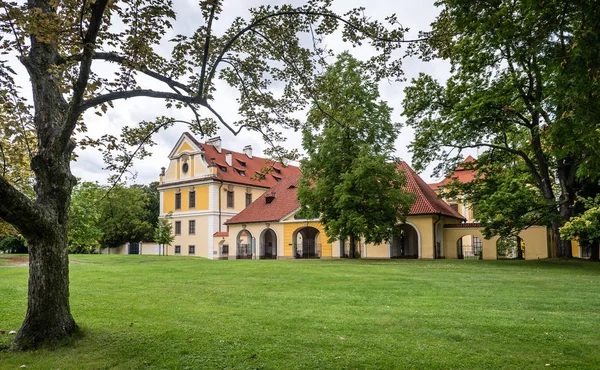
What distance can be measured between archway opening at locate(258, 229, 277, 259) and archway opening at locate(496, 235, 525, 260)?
18551 millimetres

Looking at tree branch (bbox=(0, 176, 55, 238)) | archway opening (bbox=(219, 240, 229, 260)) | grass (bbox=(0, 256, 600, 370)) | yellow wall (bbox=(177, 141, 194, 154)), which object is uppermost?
yellow wall (bbox=(177, 141, 194, 154))

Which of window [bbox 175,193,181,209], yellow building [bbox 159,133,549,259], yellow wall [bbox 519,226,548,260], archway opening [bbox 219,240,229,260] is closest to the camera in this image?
yellow wall [bbox 519,226,548,260]

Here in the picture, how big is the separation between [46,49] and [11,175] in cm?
983

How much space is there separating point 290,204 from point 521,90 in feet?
75.2

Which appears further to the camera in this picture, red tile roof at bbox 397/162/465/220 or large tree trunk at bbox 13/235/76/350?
red tile roof at bbox 397/162/465/220

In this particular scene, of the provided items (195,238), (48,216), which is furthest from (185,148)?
(48,216)

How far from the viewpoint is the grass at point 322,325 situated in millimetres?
5746

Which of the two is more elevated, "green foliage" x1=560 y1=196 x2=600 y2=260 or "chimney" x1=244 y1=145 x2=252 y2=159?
"chimney" x1=244 y1=145 x2=252 y2=159

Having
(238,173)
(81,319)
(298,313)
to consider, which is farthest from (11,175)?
(238,173)

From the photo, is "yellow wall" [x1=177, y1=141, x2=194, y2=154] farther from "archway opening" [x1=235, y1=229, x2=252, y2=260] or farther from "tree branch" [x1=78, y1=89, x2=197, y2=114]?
"tree branch" [x1=78, y1=89, x2=197, y2=114]

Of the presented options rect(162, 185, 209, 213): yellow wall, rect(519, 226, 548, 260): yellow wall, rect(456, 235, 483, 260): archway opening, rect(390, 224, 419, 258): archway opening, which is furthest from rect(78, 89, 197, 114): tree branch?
rect(162, 185, 209, 213): yellow wall

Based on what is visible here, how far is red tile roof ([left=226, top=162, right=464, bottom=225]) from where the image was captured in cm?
3138

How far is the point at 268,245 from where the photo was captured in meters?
44.0

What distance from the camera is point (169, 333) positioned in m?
7.07
